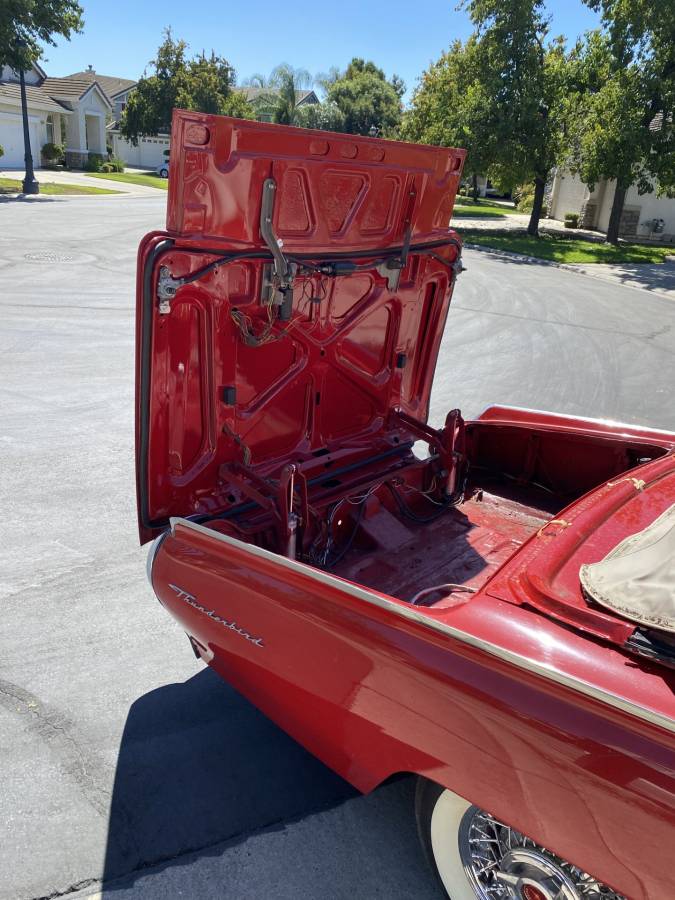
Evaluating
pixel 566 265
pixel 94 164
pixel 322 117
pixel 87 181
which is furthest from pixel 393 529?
pixel 322 117

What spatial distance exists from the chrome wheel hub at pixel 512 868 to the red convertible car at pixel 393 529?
0.03 ft

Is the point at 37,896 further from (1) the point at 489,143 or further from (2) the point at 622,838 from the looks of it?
(1) the point at 489,143

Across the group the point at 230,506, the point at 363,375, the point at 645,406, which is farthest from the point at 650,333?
the point at 230,506

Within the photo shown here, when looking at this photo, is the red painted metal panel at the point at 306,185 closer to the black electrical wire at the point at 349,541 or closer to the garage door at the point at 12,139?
the black electrical wire at the point at 349,541

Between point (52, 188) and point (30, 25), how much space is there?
6.59m

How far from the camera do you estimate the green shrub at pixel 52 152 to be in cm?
4197

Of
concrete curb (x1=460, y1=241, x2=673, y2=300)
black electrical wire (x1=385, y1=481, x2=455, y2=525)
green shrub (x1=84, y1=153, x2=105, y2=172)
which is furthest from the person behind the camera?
green shrub (x1=84, y1=153, x2=105, y2=172)

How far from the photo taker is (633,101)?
68.9 feet

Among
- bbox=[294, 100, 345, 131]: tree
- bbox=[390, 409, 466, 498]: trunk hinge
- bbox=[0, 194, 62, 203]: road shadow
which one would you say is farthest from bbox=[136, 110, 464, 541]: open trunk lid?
bbox=[294, 100, 345, 131]: tree

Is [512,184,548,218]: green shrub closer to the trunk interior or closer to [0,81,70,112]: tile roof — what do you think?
the trunk interior

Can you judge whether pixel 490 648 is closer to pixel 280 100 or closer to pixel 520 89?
pixel 520 89

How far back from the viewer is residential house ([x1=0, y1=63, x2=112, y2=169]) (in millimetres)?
38906

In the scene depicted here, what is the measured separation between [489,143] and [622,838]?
975 inches

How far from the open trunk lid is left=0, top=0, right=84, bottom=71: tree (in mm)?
26347
